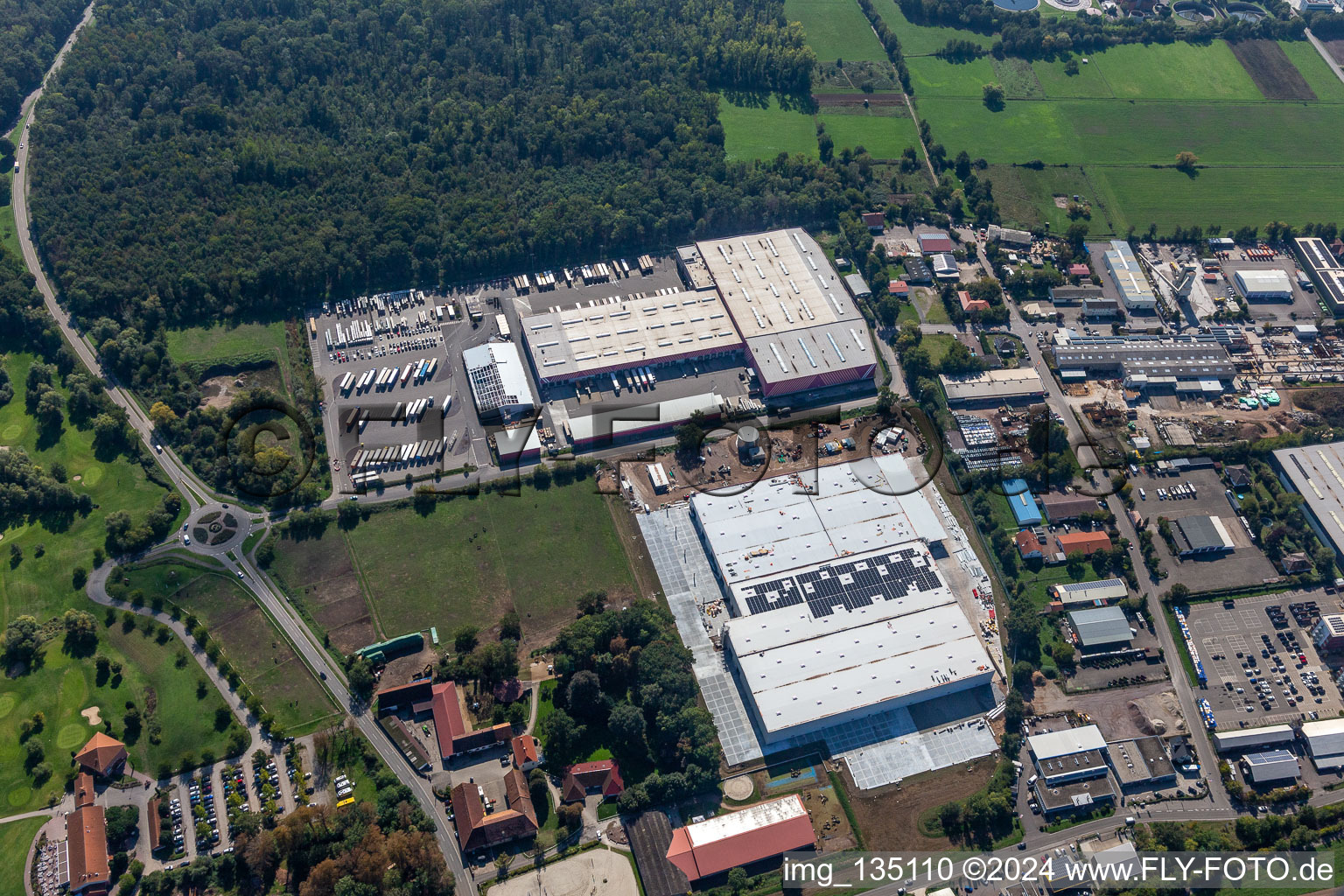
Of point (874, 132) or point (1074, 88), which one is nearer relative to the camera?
point (874, 132)

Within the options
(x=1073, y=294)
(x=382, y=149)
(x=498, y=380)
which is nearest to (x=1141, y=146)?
(x=1073, y=294)

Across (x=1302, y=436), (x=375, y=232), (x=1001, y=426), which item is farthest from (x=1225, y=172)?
(x=375, y=232)

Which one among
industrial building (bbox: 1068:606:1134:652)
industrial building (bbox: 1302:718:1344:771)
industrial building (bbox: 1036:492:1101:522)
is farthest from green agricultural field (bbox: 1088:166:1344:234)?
industrial building (bbox: 1302:718:1344:771)

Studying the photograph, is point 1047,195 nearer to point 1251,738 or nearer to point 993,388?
point 993,388

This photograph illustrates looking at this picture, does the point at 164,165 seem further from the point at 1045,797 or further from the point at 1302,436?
the point at 1302,436

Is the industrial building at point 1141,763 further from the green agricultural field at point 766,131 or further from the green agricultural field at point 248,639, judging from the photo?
the green agricultural field at point 766,131

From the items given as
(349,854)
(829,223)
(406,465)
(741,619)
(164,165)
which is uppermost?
(164,165)

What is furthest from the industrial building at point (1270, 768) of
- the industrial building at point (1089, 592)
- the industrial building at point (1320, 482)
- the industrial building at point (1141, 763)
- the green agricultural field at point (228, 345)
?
the green agricultural field at point (228, 345)
